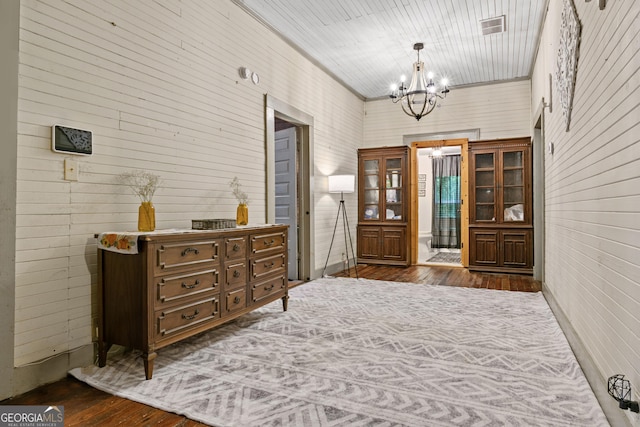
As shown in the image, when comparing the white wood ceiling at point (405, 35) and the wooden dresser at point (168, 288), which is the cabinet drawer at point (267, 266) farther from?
the white wood ceiling at point (405, 35)

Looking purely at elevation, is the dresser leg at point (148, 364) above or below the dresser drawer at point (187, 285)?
below

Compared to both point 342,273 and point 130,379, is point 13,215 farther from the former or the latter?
point 342,273

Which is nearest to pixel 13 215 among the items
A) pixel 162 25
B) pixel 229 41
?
pixel 162 25

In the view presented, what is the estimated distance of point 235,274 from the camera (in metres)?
3.14

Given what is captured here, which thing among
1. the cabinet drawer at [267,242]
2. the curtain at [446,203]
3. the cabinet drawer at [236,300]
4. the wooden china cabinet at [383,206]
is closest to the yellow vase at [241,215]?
the cabinet drawer at [267,242]

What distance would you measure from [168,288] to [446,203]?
8.69 m

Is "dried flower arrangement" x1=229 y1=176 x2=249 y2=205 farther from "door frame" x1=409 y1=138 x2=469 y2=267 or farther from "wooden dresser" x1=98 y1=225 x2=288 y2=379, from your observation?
"door frame" x1=409 y1=138 x2=469 y2=267

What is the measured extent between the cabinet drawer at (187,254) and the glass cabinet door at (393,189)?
15.4ft

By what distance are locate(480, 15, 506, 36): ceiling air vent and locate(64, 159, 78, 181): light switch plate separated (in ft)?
15.1

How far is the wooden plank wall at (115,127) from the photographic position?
2260 mm

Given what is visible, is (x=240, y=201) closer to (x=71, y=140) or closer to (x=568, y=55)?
(x=71, y=140)

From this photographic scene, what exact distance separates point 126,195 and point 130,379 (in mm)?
1307

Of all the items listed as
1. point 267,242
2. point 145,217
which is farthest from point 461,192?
point 145,217

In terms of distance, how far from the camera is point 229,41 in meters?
3.98
